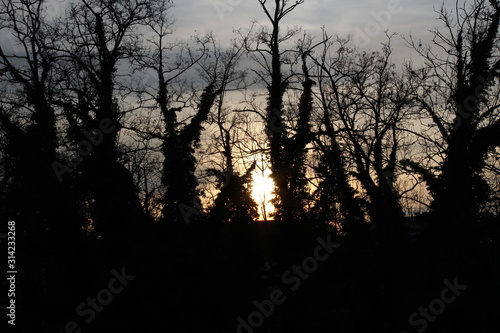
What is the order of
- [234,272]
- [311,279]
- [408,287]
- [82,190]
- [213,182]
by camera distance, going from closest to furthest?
1. [408,287]
2. [82,190]
3. [234,272]
4. [311,279]
5. [213,182]

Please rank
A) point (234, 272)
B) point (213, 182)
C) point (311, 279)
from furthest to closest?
1. point (213, 182)
2. point (311, 279)
3. point (234, 272)

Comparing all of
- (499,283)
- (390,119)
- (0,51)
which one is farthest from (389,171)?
(0,51)

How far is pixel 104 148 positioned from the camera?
811 inches

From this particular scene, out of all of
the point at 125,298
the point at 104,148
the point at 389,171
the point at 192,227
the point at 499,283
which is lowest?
the point at 499,283

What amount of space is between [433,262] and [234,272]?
8384mm

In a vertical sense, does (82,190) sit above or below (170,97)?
below

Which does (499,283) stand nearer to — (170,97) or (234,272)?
(234,272)

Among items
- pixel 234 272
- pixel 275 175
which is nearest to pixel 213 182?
pixel 275 175

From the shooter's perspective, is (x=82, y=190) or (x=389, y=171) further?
(x=389, y=171)

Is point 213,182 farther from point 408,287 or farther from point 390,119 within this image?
point 408,287

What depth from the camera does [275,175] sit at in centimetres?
2467

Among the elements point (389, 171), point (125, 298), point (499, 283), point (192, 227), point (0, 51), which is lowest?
point (499, 283)

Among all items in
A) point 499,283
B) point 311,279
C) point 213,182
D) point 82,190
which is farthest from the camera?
point 213,182

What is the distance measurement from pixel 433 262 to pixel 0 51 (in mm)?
17244
